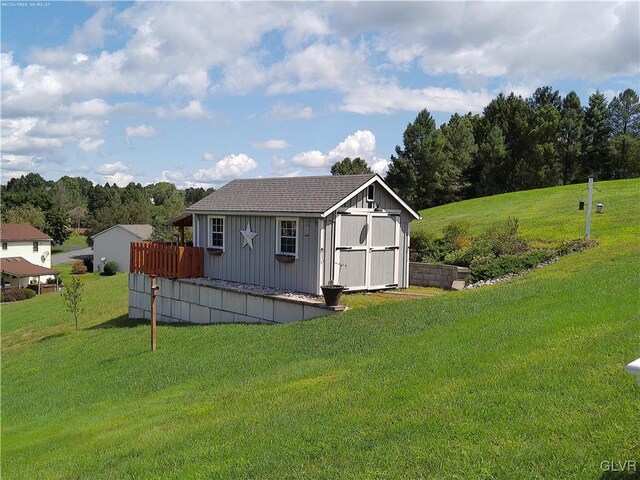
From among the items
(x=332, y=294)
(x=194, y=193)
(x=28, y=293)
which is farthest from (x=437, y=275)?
(x=194, y=193)

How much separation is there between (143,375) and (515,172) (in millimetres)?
49362

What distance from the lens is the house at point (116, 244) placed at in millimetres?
54353

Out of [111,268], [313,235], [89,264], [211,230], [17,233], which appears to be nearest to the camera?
[313,235]

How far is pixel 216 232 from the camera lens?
18328 mm

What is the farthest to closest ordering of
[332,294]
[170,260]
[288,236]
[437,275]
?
[170,260] < [437,275] < [288,236] < [332,294]

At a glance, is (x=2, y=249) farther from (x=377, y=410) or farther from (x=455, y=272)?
(x=377, y=410)

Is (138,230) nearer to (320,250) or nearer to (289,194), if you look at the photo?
(289,194)

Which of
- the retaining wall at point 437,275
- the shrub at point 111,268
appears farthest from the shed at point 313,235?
the shrub at point 111,268

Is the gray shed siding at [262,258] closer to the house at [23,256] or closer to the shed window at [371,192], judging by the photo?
the shed window at [371,192]

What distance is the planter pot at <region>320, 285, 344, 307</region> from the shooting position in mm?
13125

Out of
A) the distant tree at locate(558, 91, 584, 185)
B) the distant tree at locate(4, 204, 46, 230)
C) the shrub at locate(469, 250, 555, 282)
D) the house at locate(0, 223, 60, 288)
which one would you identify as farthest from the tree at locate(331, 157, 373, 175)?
the shrub at locate(469, 250, 555, 282)

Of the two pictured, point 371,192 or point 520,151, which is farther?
point 520,151

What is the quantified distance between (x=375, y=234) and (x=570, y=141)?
4559cm

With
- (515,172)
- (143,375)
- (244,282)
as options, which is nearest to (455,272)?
(244,282)
